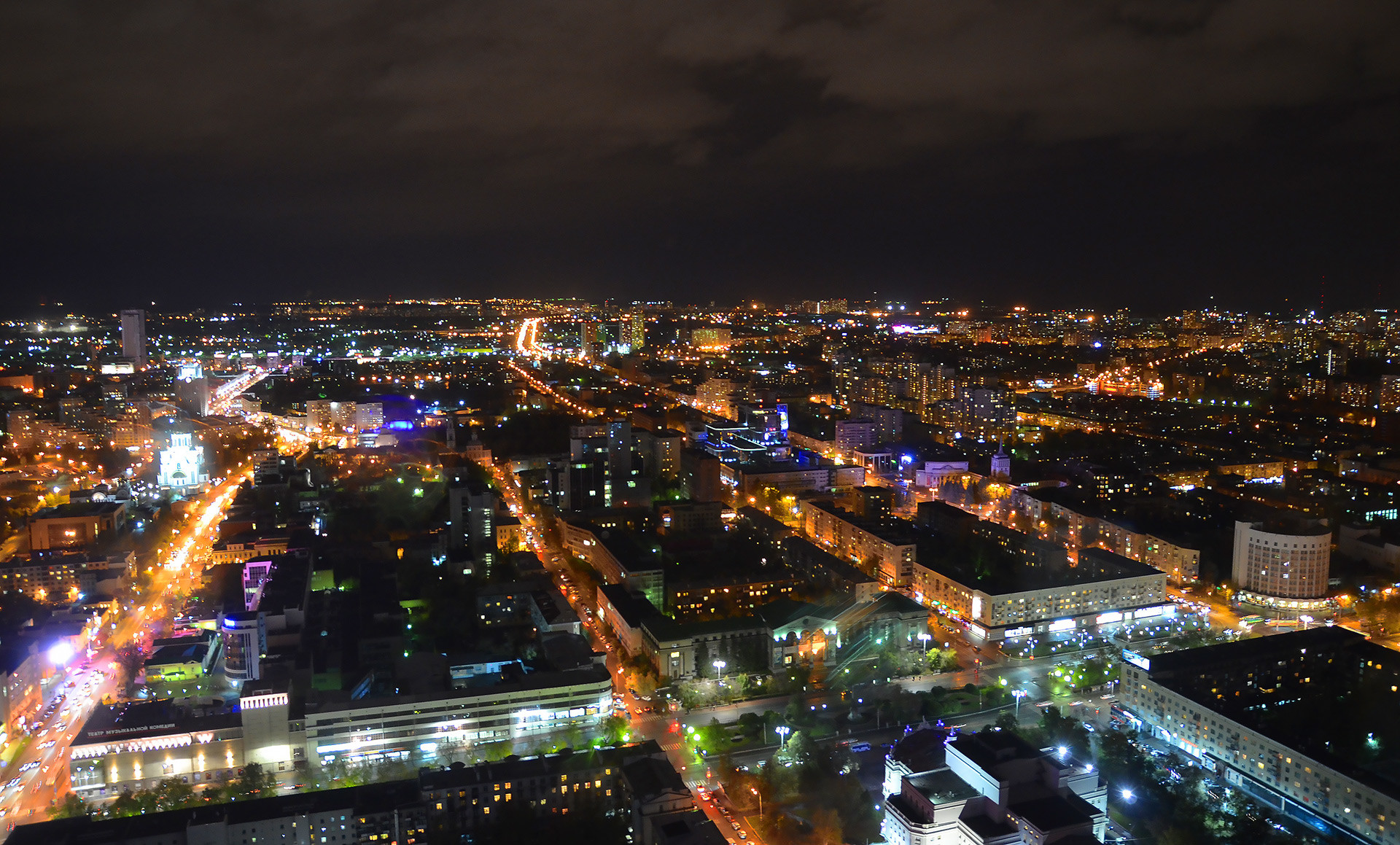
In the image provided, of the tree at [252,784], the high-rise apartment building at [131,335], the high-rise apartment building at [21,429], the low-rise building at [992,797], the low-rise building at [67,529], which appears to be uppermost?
the high-rise apartment building at [131,335]

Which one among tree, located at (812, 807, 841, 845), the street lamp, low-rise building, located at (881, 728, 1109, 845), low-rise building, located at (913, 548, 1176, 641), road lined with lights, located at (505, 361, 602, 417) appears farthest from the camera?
road lined with lights, located at (505, 361, 602, 417)

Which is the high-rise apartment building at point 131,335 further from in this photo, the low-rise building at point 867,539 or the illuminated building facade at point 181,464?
the low-rise building at point 867,539

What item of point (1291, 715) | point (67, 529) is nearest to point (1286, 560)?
point (1291, 715)

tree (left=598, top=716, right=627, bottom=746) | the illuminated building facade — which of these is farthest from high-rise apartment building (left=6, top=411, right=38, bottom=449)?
tree (left=598, top=716, right=627, bottom=746)

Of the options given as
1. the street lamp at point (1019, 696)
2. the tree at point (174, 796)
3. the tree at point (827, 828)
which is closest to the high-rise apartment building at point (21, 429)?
the tree at point (174, 796)

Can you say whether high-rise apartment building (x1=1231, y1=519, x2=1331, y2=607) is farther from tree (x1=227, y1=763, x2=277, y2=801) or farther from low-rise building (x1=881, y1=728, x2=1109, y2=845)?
tree (x1=227, y1=763, x2=277, y2=801)

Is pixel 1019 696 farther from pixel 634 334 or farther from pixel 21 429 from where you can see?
pixel 634 334

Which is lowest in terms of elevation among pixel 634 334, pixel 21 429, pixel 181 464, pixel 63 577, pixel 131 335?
pixel 63 577

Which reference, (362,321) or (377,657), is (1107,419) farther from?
(362,321)
